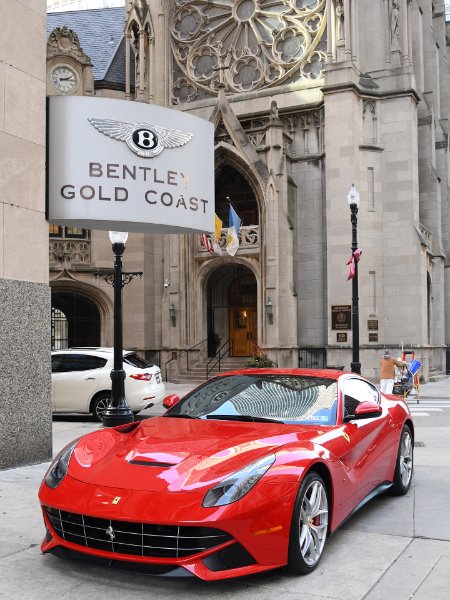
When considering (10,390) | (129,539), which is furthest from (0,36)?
(129,539)

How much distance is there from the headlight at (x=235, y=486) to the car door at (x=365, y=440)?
1.31 metres

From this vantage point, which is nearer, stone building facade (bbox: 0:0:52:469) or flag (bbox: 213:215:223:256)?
stone building facade (bbox: 0:0:52:469)

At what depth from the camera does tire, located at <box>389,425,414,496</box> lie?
7.18 metres

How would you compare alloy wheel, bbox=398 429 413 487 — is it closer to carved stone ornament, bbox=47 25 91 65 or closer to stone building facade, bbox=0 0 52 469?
stone building facade, bbox=0 0 52 469

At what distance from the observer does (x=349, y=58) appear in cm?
2719

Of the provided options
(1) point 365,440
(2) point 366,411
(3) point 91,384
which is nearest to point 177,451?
(2) point 366,411

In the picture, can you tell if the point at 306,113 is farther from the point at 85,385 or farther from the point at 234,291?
the point at 85,385

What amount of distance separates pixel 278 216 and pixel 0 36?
19.8 meters

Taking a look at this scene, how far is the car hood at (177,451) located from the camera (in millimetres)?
4609

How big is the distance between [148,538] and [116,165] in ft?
19.9

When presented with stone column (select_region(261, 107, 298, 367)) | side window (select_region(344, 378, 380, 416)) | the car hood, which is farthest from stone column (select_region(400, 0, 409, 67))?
the car hood

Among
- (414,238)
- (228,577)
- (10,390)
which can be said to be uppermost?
(414,238)

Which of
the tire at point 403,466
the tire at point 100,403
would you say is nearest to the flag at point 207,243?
the tire at point 100,403

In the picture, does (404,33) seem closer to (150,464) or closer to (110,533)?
(150,464)
